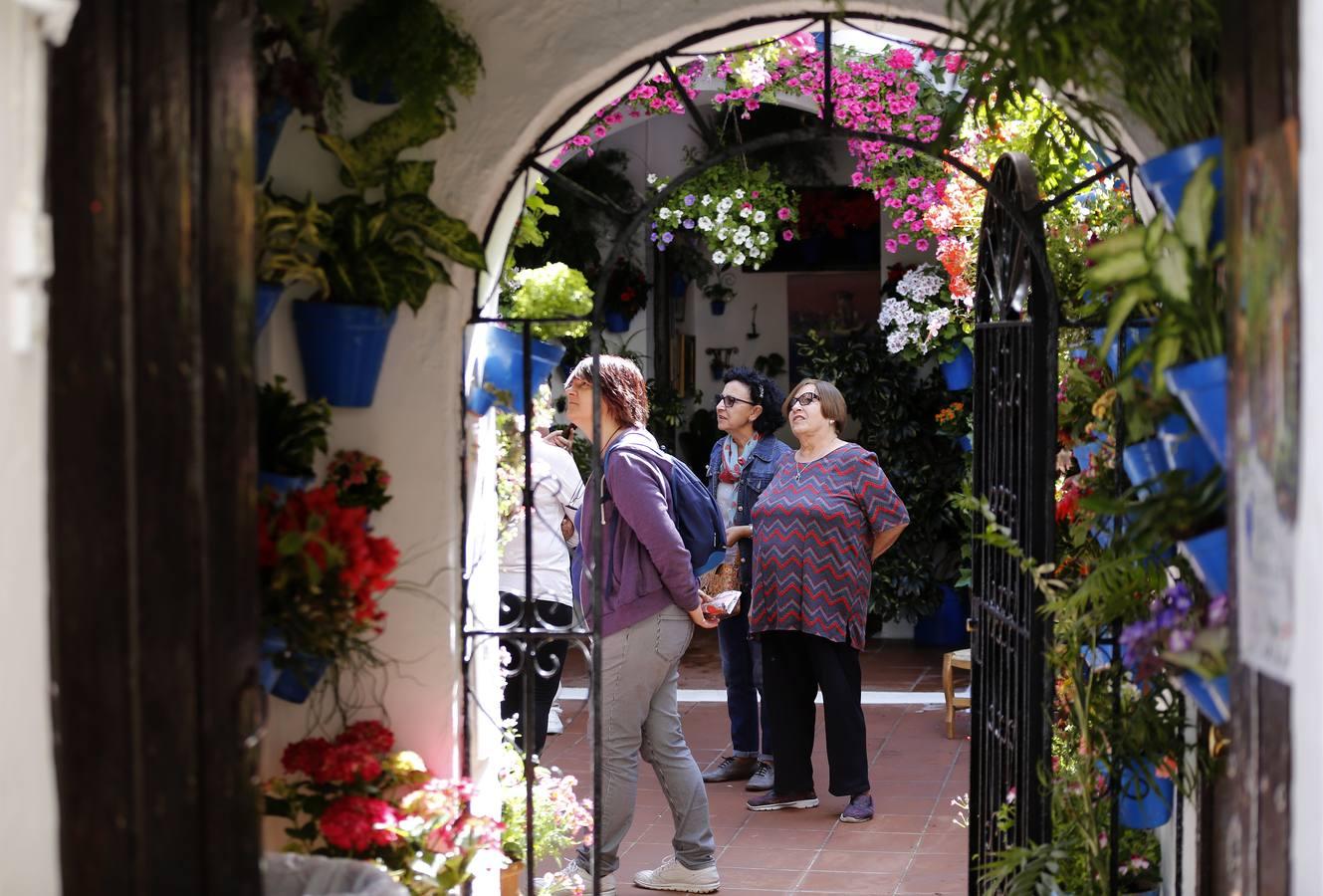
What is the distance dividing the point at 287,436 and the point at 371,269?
472mm

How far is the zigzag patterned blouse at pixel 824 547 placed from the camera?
6.08 metres

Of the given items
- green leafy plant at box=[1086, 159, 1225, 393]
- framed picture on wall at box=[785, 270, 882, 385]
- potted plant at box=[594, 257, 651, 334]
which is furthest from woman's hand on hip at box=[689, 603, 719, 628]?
framed picture on wall at box=[785, 270, 882, 385]

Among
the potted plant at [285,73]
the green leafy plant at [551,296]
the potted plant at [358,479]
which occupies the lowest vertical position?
the potted plant at [358,479]

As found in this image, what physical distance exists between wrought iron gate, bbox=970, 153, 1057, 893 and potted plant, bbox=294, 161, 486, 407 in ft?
4.90

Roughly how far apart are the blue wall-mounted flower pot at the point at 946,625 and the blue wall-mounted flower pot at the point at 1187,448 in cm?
718

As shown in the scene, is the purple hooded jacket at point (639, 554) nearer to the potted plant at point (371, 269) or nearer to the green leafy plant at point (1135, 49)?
the potted plant at point (371, 269)

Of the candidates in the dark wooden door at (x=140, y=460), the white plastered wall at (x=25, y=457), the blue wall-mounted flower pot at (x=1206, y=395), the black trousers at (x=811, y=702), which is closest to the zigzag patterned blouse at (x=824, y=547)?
the black trousers at (x=811, y=702)

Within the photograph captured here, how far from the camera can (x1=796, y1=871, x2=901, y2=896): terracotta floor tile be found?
5.46m

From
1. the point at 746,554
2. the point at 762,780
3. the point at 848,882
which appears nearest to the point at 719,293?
the point at 746,554

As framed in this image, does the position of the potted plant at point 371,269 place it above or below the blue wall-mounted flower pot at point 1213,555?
above

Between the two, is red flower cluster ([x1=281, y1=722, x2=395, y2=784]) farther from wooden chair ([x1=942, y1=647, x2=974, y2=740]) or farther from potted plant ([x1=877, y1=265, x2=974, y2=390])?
potted plant ([x1=877, y1=265, x2=974, y2=390])

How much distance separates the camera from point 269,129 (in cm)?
337

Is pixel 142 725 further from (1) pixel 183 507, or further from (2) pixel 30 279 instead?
(2) pixel 30 279

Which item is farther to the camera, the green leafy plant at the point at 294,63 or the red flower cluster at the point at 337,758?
the red flower cluster at the point at 337,758
